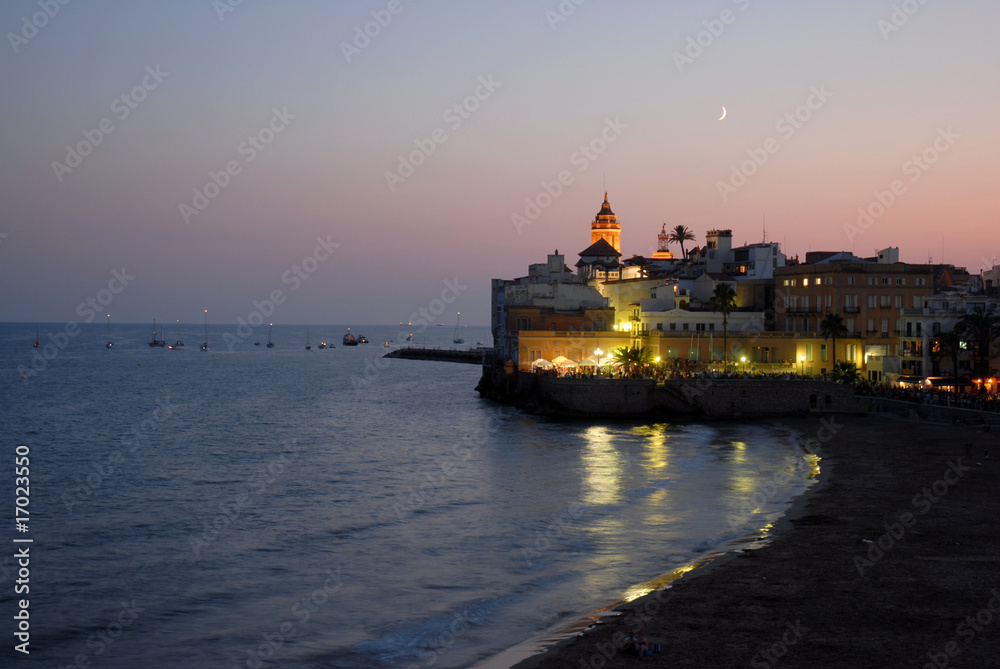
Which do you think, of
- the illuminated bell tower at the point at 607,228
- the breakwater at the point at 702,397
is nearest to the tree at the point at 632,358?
the breakwater at the point at 702,397

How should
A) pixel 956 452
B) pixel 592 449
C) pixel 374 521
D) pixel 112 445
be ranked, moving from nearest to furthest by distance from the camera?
pixel 374 521 → pixel 956 452 → pixel 592 449 → pixel 112 445

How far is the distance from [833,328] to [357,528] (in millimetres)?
54803

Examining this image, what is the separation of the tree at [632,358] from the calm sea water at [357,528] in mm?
8999

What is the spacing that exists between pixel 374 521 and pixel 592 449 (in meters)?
21.8

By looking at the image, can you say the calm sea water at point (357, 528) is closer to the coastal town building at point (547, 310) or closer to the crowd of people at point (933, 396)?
the crowd of people at point (933, 396)

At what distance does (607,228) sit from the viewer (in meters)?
140

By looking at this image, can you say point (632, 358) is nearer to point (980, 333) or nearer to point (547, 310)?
point (547, 310)

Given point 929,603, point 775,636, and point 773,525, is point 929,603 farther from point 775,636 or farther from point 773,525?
point 773,525

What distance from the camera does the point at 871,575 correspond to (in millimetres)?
25422

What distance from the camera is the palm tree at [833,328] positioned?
76938 millimetres

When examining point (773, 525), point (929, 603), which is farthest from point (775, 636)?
point (773, 525)

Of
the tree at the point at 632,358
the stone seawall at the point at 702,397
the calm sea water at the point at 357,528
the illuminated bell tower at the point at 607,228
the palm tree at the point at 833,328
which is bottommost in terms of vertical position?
the calm sea water at the point at 357,528

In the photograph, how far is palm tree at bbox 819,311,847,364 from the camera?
252ft

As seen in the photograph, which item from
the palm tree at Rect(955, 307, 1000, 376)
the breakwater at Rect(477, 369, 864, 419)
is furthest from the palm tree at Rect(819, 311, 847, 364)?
the palm tree at Rect(955, 307, 1000, 376)
